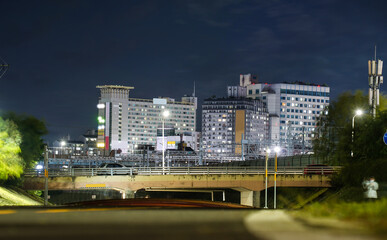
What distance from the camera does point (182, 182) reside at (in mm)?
59156

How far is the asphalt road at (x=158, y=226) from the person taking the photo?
37.6 feet

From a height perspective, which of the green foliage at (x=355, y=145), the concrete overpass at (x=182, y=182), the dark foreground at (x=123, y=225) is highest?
the green foliage at (x=355, y=145)

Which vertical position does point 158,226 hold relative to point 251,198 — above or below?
above

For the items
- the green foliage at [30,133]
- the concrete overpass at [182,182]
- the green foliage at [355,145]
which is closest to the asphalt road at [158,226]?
the green foliage at [355,145]

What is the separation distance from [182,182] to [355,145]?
19771mm

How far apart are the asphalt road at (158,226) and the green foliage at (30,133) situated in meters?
49.1

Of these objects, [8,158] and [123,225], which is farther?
[8,158]

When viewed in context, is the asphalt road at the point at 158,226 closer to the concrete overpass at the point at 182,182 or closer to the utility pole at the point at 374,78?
the concrete overpass at the point at 182,182

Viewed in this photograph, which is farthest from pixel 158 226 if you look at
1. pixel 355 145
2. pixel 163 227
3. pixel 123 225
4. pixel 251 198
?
pixel 251 198

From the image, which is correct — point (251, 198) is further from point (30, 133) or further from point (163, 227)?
point (163, 227)

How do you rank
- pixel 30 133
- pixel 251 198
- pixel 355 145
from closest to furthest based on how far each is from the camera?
pixel 355 145, pixel 251 198, pixel 30 133

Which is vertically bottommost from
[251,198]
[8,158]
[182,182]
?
[251,198]

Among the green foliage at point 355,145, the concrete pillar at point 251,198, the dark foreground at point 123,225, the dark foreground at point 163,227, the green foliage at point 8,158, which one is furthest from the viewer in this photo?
the concrete pillar at point 251,198

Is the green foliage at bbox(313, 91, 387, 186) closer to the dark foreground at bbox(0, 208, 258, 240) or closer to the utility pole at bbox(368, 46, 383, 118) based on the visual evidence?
the utility pole at bbox(368, 46, 383, 118)
